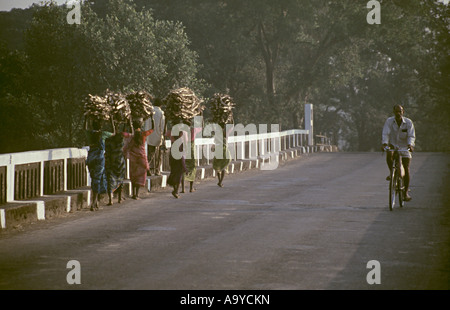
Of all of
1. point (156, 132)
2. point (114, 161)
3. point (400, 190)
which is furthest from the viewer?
point (156, 132)

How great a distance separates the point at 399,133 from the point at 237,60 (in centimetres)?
4060

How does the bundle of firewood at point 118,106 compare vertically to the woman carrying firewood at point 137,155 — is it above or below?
above

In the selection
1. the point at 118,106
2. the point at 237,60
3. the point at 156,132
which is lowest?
the point at 156,132

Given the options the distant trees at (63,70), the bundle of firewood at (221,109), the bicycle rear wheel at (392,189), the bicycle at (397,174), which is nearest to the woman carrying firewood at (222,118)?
the bundle of firewood at (221,109)

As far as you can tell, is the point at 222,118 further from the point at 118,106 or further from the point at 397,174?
the point at 397,174

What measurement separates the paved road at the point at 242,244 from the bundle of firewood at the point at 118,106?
175 cm

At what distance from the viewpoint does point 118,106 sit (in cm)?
1625

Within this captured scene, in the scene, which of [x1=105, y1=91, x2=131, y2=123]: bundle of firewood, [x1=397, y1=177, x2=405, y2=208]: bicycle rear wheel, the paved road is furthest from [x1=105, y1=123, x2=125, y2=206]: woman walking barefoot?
[x1=397, y1=177, x2=405, y2=208]: bicycle rear wheel

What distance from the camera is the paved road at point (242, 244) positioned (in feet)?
26.9

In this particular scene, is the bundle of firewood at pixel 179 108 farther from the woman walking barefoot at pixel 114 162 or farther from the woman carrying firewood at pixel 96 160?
the woman carrying firewood at pixel 96 160

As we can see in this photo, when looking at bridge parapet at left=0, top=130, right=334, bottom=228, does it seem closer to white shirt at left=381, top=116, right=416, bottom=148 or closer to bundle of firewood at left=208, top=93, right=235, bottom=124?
bundle of firewood at left=208, top=93, right=235, bottom=124

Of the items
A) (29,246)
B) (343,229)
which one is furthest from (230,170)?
(29,246)

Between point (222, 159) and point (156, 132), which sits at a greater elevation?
point (156, 132)

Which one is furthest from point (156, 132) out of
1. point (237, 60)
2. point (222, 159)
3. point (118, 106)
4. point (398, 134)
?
point (237, 60)
